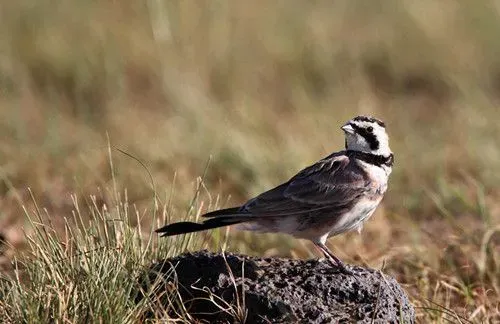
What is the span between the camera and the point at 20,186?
7.66 m

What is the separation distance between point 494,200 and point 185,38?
397 centimetres

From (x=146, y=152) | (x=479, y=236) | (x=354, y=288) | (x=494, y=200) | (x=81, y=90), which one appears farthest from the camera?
(x=81, y=90)

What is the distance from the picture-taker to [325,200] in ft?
16.2

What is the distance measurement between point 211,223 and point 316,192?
60 centimetres

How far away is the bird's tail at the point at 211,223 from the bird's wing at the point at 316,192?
113 millimetres

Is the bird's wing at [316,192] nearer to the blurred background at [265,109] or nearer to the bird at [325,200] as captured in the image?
the bird at [325,200]

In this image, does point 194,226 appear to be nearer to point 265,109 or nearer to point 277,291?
point 277,291

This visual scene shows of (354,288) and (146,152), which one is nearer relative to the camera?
(354,288)

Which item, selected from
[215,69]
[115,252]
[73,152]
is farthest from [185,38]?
[115,252]

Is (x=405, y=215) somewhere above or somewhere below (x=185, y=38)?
below

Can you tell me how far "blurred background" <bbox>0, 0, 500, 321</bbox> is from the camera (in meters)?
6.63

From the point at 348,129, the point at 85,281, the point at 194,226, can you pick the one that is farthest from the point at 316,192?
the point at 85,281

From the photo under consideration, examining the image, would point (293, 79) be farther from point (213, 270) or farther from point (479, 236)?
point (213, 270)

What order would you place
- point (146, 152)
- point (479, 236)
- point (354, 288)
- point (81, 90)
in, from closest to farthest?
point (354, 288) → point (479, 236) → point (146, 152) → point (81, 90)
